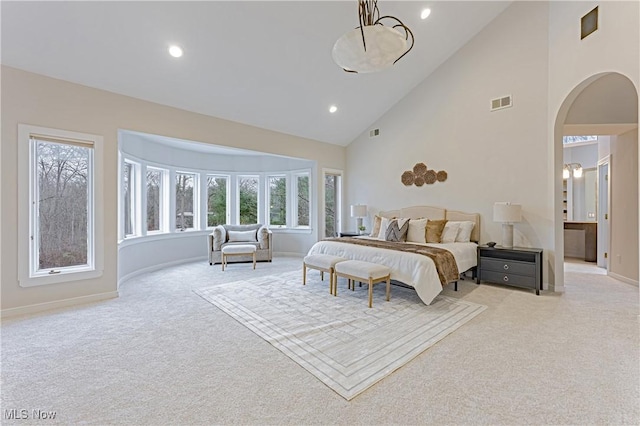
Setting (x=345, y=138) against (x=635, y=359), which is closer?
(x=635, y=359)

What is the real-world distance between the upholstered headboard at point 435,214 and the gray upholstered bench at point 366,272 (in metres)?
2.34

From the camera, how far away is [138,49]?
3695 mm

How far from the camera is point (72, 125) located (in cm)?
381

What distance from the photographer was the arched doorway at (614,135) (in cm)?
440

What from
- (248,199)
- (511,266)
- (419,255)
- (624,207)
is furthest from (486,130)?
(248,199)

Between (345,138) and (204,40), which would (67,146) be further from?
(345,138)

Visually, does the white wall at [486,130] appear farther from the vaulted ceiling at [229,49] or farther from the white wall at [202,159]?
the white wall at [202,159]

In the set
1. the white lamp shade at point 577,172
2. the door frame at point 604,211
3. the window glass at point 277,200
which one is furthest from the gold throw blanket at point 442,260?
the white lamp shade at point 577,172

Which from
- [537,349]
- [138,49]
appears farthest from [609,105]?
[138,49]

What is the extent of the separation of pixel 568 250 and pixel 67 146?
10.4 meters

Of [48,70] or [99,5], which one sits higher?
[99,5]

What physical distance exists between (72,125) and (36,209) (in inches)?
45.2

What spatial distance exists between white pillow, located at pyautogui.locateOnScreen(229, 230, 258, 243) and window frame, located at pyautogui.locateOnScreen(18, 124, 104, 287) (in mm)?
2957

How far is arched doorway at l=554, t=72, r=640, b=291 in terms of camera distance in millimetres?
4398
